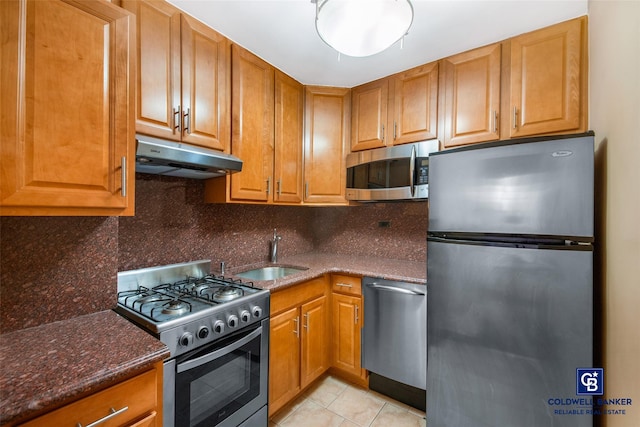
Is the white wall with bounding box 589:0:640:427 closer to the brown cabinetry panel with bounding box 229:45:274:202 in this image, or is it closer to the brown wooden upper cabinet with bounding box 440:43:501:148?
the brown wooden upper cabinet with bounding box 440:43:501:148

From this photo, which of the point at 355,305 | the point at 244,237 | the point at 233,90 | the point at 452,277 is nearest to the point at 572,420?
the point at 452,277

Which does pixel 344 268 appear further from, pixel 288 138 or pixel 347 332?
pixel 288 138

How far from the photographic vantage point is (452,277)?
1.41m

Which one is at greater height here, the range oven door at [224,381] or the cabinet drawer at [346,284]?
the cabinet drawer at [346,284]

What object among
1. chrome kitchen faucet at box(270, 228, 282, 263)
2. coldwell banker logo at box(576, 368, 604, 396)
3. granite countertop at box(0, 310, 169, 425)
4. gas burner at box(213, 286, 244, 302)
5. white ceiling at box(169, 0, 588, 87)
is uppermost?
white ceiling at box(169, 0, 588, 87)

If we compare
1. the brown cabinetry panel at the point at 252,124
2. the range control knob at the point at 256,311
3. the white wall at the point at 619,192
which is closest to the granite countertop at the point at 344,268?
the range control knob at the point at 256,311

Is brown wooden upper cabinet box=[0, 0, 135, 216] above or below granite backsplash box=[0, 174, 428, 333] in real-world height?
above

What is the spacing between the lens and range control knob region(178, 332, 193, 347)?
3.59 ft

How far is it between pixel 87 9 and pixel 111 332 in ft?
3.89

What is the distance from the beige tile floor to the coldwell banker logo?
3.17 feet

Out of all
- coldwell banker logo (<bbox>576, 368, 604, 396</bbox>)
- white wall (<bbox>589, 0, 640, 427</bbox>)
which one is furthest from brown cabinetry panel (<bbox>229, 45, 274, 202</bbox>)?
coldwell banker logo (<bbox>576, 368, 604, 396</bbox>)

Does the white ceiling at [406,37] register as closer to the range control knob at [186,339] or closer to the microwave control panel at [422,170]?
the microwave control panel at [422,170]

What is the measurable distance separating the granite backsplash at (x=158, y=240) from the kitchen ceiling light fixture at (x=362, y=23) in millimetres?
1297

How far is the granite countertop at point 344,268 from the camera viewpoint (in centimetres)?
172
